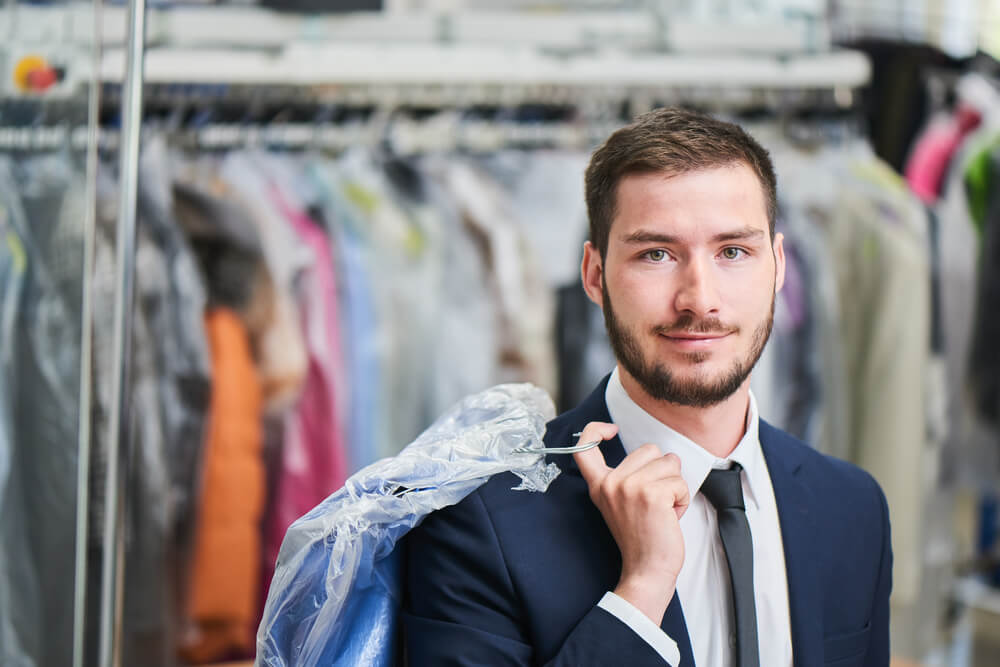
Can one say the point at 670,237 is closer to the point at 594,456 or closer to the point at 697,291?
the point at 697,291

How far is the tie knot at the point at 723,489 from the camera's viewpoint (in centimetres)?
123

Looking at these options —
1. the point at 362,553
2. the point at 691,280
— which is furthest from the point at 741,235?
the point at 362,553

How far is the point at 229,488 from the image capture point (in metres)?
2.34

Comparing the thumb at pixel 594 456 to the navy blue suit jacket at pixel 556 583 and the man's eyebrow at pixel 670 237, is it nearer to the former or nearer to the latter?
the navy blue suit jacket at pixel 556 583

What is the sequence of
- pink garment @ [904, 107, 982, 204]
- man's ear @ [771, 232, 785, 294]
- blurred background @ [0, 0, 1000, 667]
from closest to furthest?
man's ear @ [771, 232, 785, 294]
blurred background @ [0, 0, 1000, 667]
pink garment @ [904, 107, 982, 204]

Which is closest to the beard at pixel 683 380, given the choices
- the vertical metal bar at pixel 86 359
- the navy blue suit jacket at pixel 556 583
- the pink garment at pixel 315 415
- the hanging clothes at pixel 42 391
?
the navy blue suit jacket at pixel 556 583

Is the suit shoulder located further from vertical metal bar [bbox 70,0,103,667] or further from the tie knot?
vertical metal bar [bbox 70,0,103,667]

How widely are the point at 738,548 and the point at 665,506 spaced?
5.9 inches

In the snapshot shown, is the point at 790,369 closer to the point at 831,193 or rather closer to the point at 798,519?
the point at 831,193

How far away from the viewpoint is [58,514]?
1.62 metres

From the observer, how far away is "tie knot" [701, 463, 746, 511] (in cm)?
123

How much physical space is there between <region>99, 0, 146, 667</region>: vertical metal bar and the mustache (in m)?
0.58

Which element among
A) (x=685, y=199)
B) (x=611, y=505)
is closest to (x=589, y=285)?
(x=685, y=199)

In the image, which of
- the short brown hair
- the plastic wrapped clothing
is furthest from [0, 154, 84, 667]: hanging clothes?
the short brown hair
